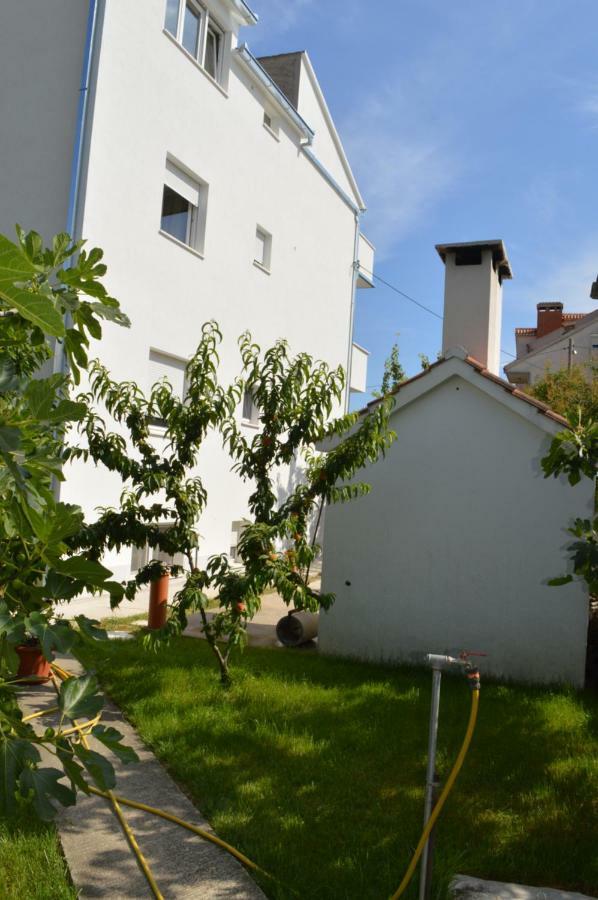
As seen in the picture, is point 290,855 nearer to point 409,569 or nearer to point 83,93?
point 409,569

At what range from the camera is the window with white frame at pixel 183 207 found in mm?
13151

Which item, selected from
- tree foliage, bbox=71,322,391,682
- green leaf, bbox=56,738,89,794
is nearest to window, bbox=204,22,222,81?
tree foliage, bbox=71,322,391,682

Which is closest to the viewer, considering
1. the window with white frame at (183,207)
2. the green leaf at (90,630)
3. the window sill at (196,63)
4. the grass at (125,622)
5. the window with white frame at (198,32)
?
the green leaf at (90,630)

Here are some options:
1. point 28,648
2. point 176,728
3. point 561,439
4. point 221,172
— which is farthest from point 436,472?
point 221,172

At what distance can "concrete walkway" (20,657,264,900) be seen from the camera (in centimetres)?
372

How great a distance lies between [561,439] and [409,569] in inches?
154

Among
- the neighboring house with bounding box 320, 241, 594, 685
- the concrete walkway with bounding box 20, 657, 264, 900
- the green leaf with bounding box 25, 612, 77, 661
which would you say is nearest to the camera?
the green leaf with bounding box 25, 612, 77, 661

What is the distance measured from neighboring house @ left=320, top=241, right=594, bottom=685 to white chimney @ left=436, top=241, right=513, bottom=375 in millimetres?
3528

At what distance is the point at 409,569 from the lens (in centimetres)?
852

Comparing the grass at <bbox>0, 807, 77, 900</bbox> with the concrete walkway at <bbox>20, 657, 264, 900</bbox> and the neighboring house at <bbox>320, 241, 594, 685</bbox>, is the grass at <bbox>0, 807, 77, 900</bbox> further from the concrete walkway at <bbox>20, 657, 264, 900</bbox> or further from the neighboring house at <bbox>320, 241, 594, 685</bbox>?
A: the neighboring house at <bbox>320, 241, 594, 685</bbox>

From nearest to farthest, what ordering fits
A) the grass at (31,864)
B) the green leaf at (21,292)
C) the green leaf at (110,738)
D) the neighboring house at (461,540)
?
the green leaf at (21,292) < the green leaf at (110,738) < the grass at (31,864) < the neighboring house at (461,540)

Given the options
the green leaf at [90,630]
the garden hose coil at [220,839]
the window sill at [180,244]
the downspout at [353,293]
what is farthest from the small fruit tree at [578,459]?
the downspout at [353,293]

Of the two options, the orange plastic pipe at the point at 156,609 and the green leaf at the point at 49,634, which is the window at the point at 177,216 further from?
the green leaf at the point at 49,634

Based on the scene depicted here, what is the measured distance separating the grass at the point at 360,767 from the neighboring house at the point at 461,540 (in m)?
0.59
